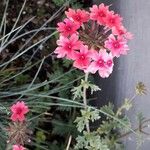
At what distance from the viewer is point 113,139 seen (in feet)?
5.00

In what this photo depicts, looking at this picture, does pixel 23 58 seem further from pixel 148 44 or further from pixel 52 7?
pixel 148 44

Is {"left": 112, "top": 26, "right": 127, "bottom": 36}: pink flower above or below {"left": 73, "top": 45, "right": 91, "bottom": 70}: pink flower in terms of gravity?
above

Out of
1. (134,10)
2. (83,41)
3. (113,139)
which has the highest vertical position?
(134,10)

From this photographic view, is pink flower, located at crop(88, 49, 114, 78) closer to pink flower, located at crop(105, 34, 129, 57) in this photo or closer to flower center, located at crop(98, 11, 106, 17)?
pink flower, located at crop(105, 34, 129, 57)

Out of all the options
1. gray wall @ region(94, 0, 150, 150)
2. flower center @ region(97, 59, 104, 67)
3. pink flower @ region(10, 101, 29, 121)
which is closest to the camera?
flower center @ region(97, 59, 104, 67)

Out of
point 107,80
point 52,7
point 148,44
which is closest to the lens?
point 148,44

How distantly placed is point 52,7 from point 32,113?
1.88ft

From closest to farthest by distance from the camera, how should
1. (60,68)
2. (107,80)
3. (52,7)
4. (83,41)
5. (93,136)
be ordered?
(83,41), (93,136), (107,80), (60,68), (52,7)

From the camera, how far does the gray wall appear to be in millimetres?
1559

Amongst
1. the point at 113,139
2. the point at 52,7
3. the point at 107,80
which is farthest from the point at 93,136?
the point at 52,7

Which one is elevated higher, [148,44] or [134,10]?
[134,10]

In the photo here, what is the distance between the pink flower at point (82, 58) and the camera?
122cm

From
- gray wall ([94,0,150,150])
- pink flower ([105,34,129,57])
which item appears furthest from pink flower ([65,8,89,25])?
gray wall ([94,0,150,150])

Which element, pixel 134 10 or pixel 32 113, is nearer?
pixel 134 10
